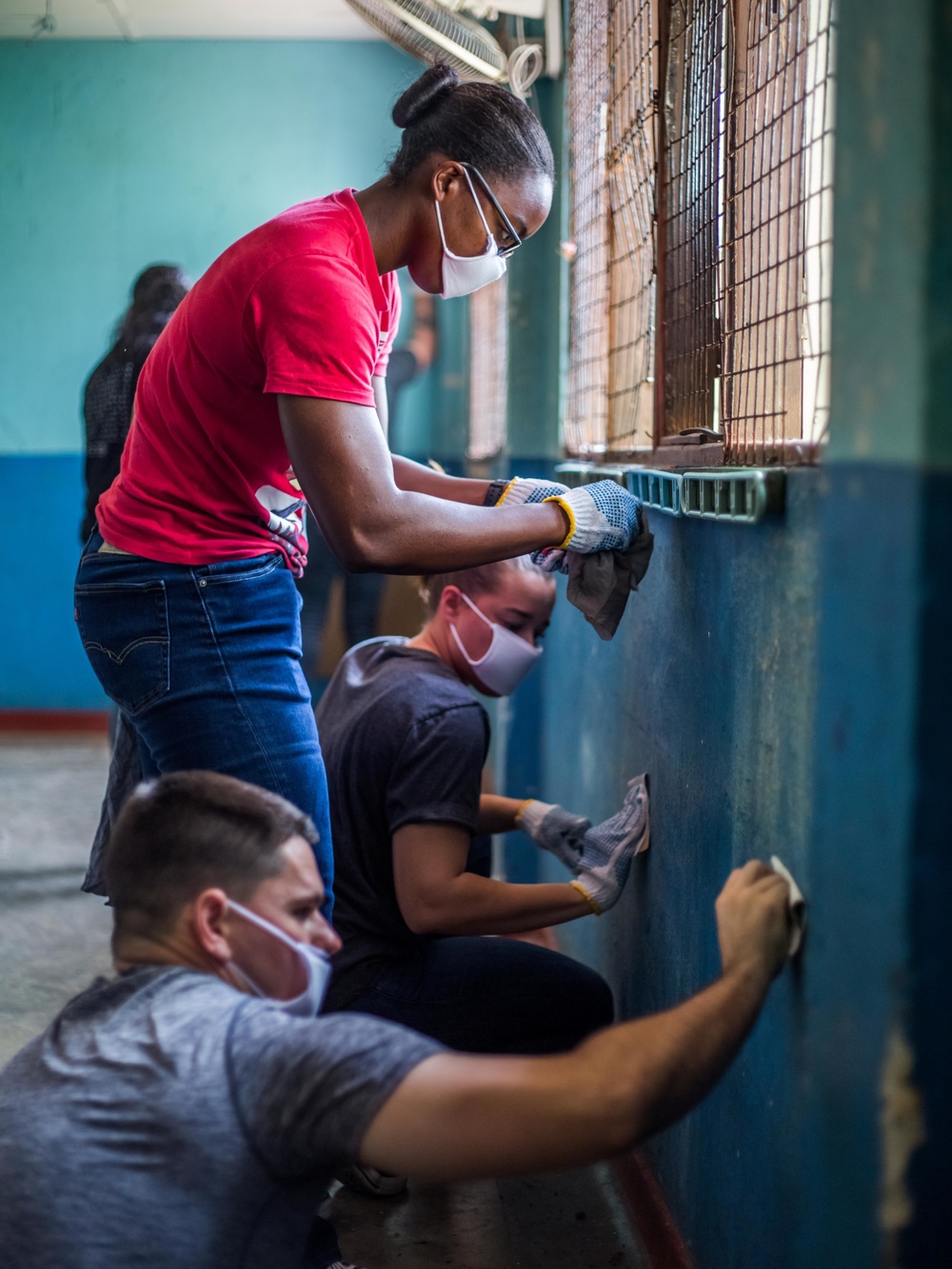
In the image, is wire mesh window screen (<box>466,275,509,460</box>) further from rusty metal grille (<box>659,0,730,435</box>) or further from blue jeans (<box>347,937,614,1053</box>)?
blue jeans (<box>347,937,614,1053</box>)

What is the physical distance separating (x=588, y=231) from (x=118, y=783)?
158 centimetres

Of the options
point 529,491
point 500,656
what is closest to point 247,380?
point 529,491

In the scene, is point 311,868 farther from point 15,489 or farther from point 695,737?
point 15,489

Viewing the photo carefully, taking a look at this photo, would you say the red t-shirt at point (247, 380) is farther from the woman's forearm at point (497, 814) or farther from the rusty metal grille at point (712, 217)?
the woman's forearm at point (497, 814)

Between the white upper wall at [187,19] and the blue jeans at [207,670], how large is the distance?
13.0ft

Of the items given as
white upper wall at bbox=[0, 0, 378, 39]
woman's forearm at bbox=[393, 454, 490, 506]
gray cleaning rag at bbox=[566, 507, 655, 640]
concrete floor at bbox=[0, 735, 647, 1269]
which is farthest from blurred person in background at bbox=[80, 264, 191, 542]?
white upper wall at bbox=[0, 0, 378, 39]

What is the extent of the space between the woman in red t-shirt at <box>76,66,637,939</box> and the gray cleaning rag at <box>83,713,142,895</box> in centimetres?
55

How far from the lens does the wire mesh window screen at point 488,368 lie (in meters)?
3.86

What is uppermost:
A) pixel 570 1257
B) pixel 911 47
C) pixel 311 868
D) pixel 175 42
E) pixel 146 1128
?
pixel 175 42

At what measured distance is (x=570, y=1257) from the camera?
6.20 ft

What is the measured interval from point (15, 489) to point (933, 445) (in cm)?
562

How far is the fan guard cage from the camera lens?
271 cm

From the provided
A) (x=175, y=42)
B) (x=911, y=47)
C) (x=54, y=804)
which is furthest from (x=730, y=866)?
(x=175, y=42)

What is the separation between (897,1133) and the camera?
92 centimetres
